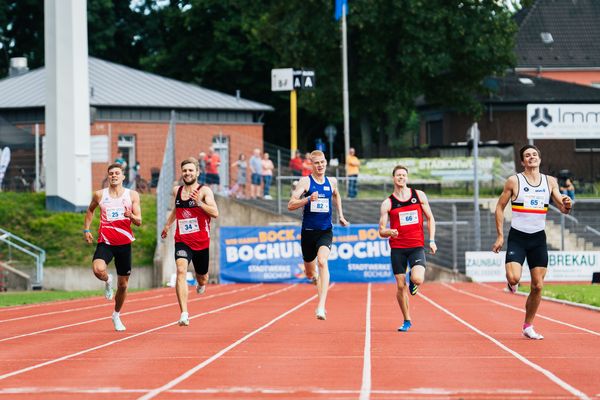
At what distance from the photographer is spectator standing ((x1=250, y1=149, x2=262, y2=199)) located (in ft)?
131

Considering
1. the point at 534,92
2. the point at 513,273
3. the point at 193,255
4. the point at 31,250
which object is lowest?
the point at 31,250

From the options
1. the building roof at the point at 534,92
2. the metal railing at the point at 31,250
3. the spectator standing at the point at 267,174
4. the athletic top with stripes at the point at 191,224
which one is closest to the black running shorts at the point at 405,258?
the athletic top with stripes at the point at 191,224

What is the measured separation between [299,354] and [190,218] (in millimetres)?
3473

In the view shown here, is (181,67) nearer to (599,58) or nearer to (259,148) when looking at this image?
(599,58)

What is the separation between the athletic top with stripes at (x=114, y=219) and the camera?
15617 mm

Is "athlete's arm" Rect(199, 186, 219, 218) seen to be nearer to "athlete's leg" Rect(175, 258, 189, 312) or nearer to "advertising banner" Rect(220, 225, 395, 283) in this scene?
"athlete's leg" Rect(175, 258, 189, 312)

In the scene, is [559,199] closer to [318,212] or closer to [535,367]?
[535,367]

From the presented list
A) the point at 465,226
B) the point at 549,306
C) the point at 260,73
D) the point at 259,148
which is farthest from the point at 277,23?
the point at 549,306

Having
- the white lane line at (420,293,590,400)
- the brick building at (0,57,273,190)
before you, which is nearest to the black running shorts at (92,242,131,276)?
the white lane line at (420,293,590,400)

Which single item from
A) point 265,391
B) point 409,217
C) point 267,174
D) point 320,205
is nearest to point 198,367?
point 265,391

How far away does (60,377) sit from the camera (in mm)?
11023

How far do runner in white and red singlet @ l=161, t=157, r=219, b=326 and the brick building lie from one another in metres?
28.4

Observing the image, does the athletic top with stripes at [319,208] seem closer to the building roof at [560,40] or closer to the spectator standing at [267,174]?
the spectator standing at [267,174]

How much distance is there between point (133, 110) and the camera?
2142 inches
